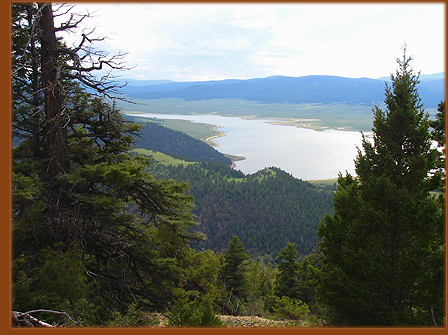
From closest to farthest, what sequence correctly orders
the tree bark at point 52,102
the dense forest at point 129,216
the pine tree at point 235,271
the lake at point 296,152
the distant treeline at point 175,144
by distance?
the dense forest at point 129,216, the tree bark at point 52,102, the pine tree at point 235,271, the lake at point 296,152, the distant treeline at point 175,144

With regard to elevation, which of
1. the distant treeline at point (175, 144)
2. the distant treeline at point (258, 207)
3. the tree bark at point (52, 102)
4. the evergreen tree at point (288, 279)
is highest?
the tree bark at point (52, 102)

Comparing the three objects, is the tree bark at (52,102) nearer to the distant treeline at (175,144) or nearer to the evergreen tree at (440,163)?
the evergreen tree at (440,163)

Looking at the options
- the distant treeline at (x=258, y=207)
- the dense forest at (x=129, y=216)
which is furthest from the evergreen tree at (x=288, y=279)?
the distant treeline at (x=258, y=207)

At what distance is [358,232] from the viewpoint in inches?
328

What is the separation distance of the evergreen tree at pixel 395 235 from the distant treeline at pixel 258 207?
7436 cm

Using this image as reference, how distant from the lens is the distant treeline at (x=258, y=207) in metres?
85.3

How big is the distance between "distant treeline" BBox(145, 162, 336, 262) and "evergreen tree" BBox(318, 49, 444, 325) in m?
74.4

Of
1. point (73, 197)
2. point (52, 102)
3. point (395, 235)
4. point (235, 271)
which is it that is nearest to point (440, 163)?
point (395, 235)

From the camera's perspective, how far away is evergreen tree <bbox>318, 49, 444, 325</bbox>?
7539 mm

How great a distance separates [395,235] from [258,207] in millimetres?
91342

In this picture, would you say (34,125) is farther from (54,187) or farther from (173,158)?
(173,158)

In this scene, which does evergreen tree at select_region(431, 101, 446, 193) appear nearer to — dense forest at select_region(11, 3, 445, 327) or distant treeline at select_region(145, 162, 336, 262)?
dense forest at select_region(11, 3, 445, 327)

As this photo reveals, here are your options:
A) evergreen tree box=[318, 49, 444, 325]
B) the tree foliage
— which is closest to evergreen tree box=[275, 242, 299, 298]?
evergreen tree box=[318, 49, 444, 325]

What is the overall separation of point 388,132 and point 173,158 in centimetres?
11663
